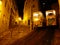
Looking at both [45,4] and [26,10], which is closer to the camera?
[45,4]

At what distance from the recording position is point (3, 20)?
20.9ft

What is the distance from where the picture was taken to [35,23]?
6.75 m

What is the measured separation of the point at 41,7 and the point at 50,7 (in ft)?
2.79

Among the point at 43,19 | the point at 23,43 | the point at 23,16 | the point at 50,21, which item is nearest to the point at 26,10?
the point at 23,16

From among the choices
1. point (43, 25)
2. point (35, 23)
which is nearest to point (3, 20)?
point (35, 23)

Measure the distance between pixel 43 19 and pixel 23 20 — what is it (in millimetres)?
4130

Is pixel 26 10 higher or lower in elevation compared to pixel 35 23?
higher

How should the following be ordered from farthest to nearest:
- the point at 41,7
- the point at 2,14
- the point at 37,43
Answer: the point at 41,7
the point at 2,14
the point at 37,43

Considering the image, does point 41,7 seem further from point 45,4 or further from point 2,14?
→ point 2,14

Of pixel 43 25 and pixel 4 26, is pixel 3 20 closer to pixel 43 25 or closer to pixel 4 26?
pixel 4 26

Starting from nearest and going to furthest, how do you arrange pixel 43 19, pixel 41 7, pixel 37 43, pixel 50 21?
pixel 37 43 → pixel 50 21 → pixel 43 19 → pixel 41 7

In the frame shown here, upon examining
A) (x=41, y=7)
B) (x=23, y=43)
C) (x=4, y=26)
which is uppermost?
(x=41, y=7)

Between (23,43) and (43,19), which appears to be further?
(43,19)

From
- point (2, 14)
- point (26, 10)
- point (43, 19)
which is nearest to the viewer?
point (2, 14)
